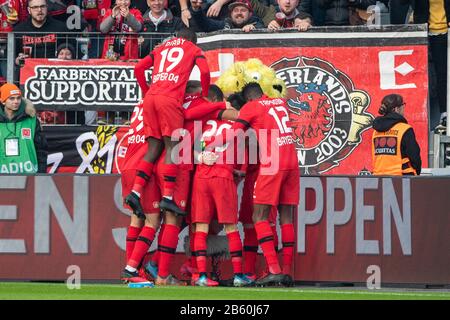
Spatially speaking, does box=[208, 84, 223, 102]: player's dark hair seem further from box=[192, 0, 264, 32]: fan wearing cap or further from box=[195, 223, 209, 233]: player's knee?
box=[192, 0, 264, 32]: fan wearing cap

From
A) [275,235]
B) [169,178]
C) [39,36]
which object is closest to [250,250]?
[275,235]

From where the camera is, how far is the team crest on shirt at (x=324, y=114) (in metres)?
15.9

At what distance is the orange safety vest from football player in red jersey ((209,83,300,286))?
1.50m

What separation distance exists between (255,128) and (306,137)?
2617 mm

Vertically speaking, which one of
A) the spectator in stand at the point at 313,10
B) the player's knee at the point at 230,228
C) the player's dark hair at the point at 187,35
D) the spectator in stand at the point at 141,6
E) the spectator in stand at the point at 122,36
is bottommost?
the player's knee at the point at 230,228

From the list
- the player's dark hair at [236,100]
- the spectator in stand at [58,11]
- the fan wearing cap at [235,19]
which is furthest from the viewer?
the spectator in stand at [58,11]

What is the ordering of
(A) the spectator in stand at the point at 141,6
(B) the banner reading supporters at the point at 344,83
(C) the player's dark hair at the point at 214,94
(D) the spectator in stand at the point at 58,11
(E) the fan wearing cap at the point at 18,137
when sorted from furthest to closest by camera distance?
→ 1. (A) the spectator in stand at the point at 141,6
2. (D) the spectator in stand at the point at 58,11
3. (B) the banner reading supporters at the point at 344,83
4. (E) the fan wearing cap at the point at 18,137
5. (C) the player's dark hair at the point at 214,94

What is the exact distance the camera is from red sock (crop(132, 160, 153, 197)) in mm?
13180

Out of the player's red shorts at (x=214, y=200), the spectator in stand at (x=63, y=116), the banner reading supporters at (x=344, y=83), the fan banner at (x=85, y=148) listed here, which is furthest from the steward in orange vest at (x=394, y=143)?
the spectator in stand at (x=63, y=116)

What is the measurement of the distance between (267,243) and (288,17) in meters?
4.80

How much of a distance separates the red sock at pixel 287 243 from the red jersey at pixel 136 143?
5.78ft

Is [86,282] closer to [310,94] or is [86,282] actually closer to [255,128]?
[255,128]

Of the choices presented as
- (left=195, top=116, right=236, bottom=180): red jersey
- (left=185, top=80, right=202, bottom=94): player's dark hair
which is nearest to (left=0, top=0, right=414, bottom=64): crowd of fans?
(left=185, top=80, right=202, bottom=94): player's dark hair

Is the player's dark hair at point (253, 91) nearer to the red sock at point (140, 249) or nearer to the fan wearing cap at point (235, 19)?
the red sock at point (140, 249)
